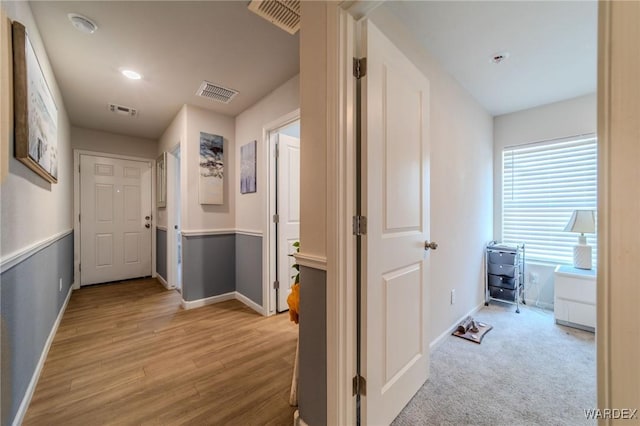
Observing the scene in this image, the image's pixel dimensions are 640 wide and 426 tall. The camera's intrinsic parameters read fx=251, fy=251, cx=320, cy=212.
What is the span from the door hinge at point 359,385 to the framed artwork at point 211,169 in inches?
103

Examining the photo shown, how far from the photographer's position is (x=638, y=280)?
513mm

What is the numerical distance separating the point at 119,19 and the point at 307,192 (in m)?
1.78

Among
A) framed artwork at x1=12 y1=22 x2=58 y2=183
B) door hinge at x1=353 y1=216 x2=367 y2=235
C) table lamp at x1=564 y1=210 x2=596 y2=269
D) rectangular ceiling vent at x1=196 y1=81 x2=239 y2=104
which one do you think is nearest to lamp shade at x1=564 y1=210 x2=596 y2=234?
table lamp at x1=564 y1=210 x2=596 y2=269

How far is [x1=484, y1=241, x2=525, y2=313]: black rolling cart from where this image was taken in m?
2.84

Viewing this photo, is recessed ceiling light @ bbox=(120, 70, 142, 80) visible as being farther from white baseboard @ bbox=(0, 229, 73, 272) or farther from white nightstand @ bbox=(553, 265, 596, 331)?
white nightstand @ bbox=(553, 265, 596, 331)

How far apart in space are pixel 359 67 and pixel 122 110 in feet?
11.0

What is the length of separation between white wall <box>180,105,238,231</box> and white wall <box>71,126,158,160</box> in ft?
6.25

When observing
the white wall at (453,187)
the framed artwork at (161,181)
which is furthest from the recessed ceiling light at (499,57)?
the framed artwork at (161,181)

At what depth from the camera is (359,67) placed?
45.7 inches

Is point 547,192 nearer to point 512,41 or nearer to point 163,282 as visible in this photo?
point 512,41

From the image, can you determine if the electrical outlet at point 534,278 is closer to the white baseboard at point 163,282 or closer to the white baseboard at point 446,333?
the white baseboard at point 446,333

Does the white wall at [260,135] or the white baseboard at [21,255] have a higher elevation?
the white wall at [260,135]

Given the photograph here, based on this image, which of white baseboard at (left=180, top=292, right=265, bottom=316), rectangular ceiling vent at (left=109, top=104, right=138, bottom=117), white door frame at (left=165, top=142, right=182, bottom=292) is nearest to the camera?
white baseboard at (left=180, top=292, right=265, bottom=316)

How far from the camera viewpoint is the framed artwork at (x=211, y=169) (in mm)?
3035
